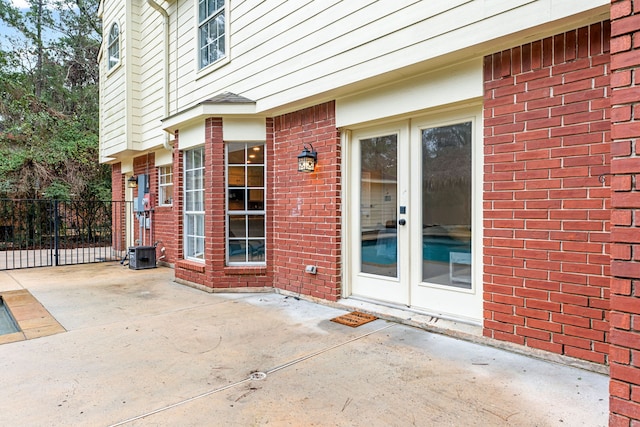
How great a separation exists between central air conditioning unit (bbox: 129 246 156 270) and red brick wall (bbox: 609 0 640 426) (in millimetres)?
7681

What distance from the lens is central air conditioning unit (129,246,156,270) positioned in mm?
7488

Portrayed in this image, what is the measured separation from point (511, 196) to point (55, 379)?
3.69 meters

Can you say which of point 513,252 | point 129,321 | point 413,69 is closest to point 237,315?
point 129,321

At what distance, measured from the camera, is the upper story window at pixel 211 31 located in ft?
19.5

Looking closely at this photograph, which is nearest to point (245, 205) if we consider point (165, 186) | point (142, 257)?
point (142, 257)

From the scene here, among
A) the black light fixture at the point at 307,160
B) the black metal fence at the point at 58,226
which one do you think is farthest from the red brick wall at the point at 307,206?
the black metal fence at the point at 58,226

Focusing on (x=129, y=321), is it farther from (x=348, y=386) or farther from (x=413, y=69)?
(x=413, y=69)

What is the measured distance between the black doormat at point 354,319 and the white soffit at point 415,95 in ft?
6.97

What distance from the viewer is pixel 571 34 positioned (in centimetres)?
270

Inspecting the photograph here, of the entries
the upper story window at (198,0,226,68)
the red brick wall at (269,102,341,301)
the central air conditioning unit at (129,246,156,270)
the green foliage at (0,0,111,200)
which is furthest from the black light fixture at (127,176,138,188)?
the red brick wall at (269,102,341,301)

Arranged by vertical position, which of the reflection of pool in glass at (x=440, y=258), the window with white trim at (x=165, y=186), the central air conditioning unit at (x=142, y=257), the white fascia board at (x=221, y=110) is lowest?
the central air conditioning unit at (x=142, y=257)

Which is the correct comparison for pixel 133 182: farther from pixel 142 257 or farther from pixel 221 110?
pixel 221 110

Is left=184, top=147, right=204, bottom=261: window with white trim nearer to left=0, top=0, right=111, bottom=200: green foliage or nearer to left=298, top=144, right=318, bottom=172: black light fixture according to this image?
left=298, top=144, right=318, bottom=172: black light fixture

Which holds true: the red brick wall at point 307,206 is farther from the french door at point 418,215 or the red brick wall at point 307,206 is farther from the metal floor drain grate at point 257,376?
the metal floor drain grate at point 257,376
